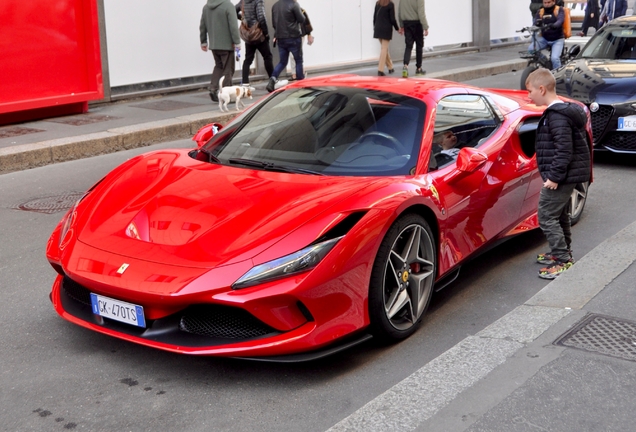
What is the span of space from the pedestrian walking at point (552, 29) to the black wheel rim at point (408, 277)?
11411 millimetres

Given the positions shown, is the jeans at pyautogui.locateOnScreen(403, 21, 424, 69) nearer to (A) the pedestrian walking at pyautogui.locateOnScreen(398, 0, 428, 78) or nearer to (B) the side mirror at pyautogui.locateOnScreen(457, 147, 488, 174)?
(A) the pedestrian walking at pyautogui.locateOnScreen(398, 0, 428, 78)

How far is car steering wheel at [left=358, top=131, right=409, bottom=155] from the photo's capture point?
4887 millimetres

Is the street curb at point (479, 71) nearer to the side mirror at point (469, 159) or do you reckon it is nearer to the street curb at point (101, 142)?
the street curb at point (101, 142)

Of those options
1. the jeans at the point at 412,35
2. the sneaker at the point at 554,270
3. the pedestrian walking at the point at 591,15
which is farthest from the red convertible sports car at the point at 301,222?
the pedestrian walking at the point at 591,15

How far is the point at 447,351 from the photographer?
4.23 m

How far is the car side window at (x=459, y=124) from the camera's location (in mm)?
5086

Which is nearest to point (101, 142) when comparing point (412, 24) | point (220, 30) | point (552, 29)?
point (220, 30)

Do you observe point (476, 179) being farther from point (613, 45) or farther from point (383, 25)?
point (383, 25)

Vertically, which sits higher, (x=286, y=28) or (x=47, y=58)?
(x=286, y=28)

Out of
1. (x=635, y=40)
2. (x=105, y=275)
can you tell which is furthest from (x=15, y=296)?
(x=635, y=40)

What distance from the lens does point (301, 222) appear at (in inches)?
160

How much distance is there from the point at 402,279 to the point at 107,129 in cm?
774

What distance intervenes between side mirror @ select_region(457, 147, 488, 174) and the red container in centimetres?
811

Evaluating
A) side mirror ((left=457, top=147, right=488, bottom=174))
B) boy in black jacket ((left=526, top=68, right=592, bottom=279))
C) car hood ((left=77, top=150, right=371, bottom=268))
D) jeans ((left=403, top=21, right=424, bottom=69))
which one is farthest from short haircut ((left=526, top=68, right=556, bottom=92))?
jeans ((left=403, top=21, right=424, bottom=69))
